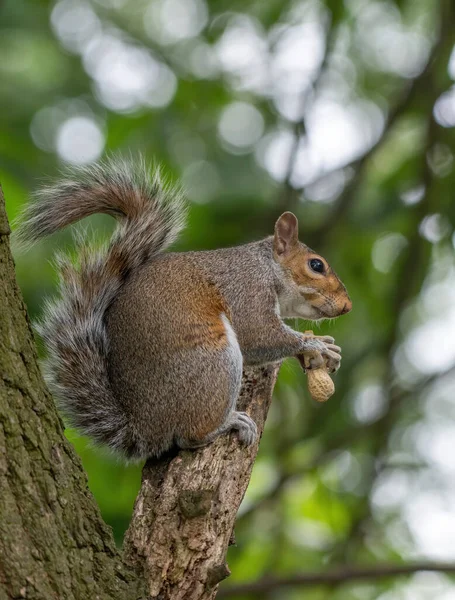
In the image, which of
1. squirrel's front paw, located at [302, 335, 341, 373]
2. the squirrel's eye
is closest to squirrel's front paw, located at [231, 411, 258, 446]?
squirrel's front paw, located at [302, 335, 341, 373]

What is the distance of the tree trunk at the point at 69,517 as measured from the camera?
6.19 ft

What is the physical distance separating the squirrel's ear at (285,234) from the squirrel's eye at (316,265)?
108mm

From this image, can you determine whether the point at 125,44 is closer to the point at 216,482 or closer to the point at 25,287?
the point at 25,287

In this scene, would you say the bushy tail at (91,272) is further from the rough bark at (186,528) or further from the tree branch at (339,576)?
the tree branch at (339,576)

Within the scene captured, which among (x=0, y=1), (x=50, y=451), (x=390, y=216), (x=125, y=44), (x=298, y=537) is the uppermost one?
(x=0, y=1)

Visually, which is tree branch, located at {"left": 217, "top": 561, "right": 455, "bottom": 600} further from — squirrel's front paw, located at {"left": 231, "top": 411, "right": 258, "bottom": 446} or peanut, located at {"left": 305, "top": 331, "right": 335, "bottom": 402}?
squirrel's front paw, located at {"left": 231, "top": 411, "right": 258, "bottom": 446}

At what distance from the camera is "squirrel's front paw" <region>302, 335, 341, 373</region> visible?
3287mm

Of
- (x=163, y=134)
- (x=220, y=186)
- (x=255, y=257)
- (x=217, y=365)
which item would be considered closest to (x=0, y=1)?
(x=163, y=134)

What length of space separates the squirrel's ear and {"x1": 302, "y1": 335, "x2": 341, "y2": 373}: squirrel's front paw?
19.0 inches

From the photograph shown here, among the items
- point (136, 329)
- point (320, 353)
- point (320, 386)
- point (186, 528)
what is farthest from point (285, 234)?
point (186, 528)

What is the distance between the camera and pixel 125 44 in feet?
19.2

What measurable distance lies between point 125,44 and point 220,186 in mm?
1637

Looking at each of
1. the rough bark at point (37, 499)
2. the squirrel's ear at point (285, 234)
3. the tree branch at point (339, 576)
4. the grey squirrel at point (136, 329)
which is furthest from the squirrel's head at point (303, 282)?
Result: the rough bark at point (37, 499)

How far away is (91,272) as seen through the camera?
290 centimetres
